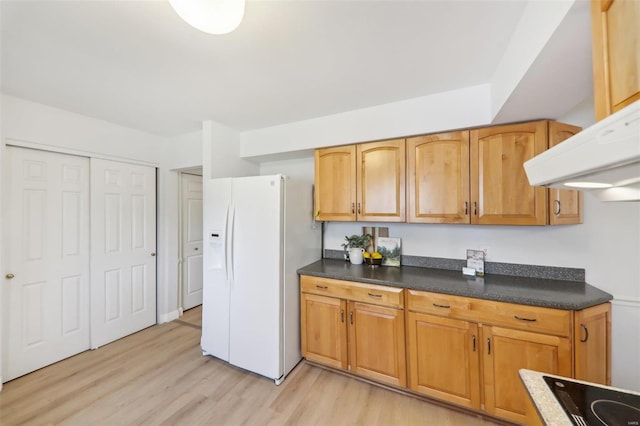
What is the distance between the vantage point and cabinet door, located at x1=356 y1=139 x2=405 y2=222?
2.14 meters

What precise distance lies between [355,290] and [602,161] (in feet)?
5.64

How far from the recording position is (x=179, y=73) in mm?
1725

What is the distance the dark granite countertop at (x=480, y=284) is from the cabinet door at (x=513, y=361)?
0.71 feet

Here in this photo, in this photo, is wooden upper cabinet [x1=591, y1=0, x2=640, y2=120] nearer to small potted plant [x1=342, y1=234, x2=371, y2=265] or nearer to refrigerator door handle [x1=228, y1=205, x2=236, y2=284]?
small potted plant [x1=342, y1=234, x2=371, y2=265]

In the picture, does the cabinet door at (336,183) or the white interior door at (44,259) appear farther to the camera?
the cabinet door at (336,183)

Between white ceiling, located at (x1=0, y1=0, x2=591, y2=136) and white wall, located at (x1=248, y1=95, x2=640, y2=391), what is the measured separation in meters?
0.66

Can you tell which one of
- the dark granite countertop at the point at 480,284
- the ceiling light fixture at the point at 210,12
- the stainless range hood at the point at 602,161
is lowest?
the dark granite countertop at the point at 480,284

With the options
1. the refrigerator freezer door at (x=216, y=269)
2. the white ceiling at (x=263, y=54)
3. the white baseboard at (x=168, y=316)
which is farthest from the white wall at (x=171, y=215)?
the refrigerator freezer door at (x=216, y=269)

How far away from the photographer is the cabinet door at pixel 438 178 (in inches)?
76.0

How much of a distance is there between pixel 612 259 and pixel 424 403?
1.72 m

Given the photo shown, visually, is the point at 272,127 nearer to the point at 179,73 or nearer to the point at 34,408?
the point at 179,73

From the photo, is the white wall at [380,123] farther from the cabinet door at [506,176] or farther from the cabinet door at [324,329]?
the cabinet door at [324,329]

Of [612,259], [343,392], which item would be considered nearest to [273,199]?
[343,392]

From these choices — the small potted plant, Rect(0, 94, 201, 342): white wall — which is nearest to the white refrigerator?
the small potted plant
